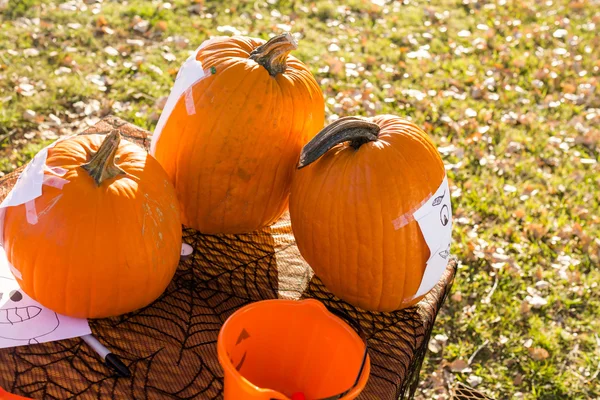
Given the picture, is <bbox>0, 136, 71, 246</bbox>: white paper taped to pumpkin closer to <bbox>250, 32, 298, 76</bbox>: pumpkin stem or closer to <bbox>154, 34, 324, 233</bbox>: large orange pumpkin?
<bbox>154, 34, 324, 233</bbox>: large orange pumpkin

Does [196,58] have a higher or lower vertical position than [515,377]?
higher

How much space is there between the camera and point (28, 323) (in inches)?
56.3

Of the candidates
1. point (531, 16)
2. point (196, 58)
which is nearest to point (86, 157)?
point (196, 58)

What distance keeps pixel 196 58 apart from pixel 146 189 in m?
0.44

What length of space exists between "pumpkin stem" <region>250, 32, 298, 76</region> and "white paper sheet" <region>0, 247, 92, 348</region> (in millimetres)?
729

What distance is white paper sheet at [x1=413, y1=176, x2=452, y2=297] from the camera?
1472 millimetres

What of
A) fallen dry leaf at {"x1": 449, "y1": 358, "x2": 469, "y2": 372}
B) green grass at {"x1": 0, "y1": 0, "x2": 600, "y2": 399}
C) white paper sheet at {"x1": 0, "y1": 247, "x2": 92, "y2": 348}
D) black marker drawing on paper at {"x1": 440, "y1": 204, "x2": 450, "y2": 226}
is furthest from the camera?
green grass at {"x1": 0, "y1": 0, "x2": 600, "y2": 399}

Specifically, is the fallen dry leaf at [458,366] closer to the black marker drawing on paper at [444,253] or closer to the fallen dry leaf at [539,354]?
the fallen dry leaf at [539,354]

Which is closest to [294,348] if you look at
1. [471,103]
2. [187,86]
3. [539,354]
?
[187,86]

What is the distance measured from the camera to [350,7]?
5.07 metres

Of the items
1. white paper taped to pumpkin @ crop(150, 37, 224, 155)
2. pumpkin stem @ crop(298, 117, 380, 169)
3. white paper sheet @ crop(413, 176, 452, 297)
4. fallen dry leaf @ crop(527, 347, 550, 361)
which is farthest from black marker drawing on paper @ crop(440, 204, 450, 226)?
fallen dry leaf @ crop(527, 347, 550, 361)

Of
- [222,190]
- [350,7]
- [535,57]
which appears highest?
[222,190]

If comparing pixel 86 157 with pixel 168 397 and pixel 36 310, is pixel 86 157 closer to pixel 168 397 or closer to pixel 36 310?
pixel 36 310

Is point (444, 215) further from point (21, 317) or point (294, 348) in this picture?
point (21, 317)
